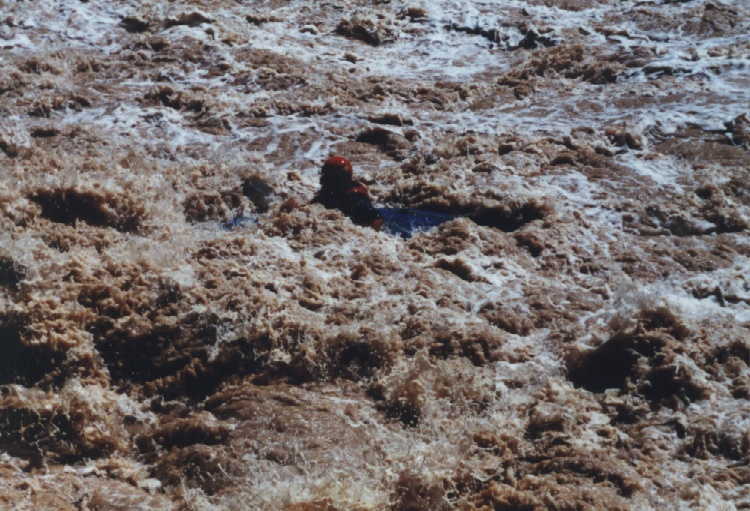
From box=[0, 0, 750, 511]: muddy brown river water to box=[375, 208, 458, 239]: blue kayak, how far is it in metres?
0.08

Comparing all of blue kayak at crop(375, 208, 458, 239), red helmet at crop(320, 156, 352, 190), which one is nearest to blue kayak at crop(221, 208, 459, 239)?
blue kayak at crop(375, 208, 458, 239)

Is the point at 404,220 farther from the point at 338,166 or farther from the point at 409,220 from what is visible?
the point at 338,166

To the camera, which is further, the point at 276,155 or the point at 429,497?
the point at 276,155

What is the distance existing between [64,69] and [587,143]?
20.8ft

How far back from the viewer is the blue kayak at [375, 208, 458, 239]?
7.17m

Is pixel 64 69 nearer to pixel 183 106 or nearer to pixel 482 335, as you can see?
pixel 183 106

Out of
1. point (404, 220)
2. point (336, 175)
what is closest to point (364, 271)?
point (404, 220)

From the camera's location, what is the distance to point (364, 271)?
20.8 ft

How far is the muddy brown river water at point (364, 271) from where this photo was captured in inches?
173

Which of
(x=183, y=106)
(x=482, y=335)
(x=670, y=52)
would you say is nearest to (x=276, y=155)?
(x=183, y=106)

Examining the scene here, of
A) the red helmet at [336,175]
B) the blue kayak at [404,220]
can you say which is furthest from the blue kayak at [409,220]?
the red helmet at [336,175]

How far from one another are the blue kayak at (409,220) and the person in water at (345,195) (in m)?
0.11

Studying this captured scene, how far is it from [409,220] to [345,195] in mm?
652

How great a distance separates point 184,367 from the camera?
204 inches
